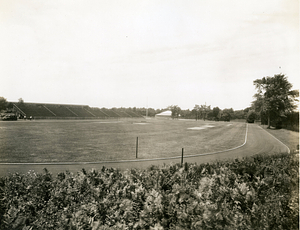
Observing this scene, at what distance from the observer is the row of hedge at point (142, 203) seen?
9.85 ft

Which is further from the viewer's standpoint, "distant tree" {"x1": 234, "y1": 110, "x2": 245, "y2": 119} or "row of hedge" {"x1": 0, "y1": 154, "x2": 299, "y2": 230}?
"distant tree" {"x1": 234, "y1": 110, "x2": 245, "y2": 119}

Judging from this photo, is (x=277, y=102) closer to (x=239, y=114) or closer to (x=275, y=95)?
(x=275, y=95)

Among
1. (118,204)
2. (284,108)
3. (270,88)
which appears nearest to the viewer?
(118,204)

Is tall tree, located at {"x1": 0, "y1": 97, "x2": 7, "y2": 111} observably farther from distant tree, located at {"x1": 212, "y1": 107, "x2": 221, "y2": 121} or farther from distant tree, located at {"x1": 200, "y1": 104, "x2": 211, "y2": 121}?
distant tree, located at {"x1": 212, "y1": 107, "x2": 221, "y2": 121}

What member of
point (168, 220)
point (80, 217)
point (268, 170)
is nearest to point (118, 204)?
point (80, 217)

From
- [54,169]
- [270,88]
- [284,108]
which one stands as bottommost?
[54,169]

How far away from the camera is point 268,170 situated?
Result: 581 cm

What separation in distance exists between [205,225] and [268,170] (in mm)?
4034

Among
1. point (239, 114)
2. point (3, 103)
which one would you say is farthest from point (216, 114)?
point (3, 103)

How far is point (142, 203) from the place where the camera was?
369cm

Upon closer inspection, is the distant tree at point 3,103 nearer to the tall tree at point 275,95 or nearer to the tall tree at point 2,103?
the tall tree at point 2,103

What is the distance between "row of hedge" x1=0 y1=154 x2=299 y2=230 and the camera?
3.00 meters

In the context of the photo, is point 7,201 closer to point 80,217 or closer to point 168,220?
point 80,217

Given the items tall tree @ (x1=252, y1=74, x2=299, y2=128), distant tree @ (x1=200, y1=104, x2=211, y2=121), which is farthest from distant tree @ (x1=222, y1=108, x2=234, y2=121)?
tall tree @ (x1=252, y1=74, x2=299, y2=128)
